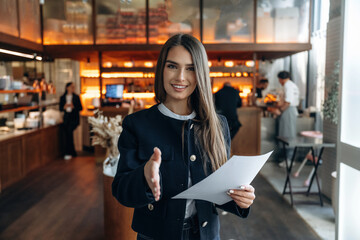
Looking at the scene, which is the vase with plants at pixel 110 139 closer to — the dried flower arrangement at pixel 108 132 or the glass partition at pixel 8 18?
the dried flower arrangement at pixel 108 132

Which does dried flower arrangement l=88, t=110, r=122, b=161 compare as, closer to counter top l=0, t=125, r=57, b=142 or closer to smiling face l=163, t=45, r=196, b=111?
smiling face l=163, t=45, r=196, b=111

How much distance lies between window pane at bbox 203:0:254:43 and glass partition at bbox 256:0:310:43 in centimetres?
21

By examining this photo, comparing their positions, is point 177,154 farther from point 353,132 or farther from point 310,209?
point 310,209

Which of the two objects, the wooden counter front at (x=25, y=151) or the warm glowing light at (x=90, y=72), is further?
the warm glowing light at (x=90, y=72)

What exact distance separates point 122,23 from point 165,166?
6.68 metres

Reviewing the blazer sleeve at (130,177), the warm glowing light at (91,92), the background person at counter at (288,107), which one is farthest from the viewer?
the warm glowing light at (91,92)

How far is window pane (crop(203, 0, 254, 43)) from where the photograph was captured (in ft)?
24.1

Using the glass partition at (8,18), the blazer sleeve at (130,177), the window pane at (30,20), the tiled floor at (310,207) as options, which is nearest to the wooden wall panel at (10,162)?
the glass partition at (8,18)

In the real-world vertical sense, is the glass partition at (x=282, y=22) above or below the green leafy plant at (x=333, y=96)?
above

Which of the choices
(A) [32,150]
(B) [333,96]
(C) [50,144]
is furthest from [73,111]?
(B) [333,96]

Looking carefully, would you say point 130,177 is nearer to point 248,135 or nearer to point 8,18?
point 8,18

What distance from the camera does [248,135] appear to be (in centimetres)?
728

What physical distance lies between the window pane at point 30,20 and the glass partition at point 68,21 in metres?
0.23

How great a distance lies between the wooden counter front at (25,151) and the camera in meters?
5.39
